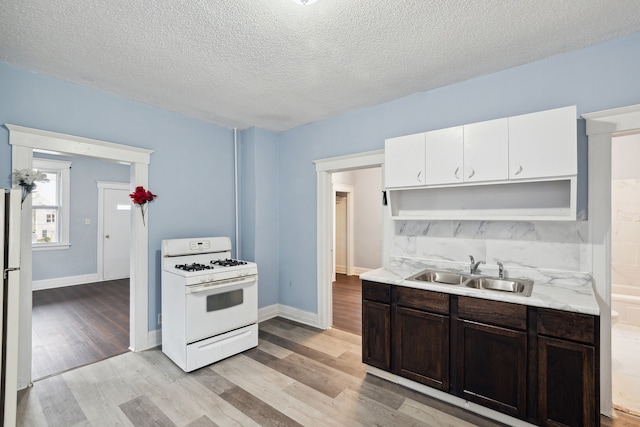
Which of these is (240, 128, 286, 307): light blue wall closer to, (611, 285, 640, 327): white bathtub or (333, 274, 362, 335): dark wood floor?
(333, 274, 362, 335): dark wood floor

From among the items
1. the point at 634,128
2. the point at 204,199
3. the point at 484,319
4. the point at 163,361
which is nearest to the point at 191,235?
the point at 204,199

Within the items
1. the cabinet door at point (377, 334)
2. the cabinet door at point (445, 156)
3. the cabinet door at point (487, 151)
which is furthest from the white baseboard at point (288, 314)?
the cabinet door at point (487, 151)

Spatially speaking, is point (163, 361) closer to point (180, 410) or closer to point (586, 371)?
point (180, 410)

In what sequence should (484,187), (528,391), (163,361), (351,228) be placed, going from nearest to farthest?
(528,391)
(484,187)
(163,361)
(351,228)

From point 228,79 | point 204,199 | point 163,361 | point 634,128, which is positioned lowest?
point 163,361

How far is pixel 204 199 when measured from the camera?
389 cm

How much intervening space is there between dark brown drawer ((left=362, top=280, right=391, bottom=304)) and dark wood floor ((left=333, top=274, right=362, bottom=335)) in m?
1.25

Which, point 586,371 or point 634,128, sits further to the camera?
point 634,128

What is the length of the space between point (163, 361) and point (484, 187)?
3.54 metres

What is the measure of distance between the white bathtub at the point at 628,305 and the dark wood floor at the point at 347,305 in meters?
3.36

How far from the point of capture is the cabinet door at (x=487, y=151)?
232 centimetres

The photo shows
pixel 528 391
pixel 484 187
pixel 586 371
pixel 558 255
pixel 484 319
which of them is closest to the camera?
pixel 586 371

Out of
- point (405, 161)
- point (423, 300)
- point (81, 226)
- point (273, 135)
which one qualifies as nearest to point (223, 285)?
point (423, 300)

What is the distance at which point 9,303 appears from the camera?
179cm
